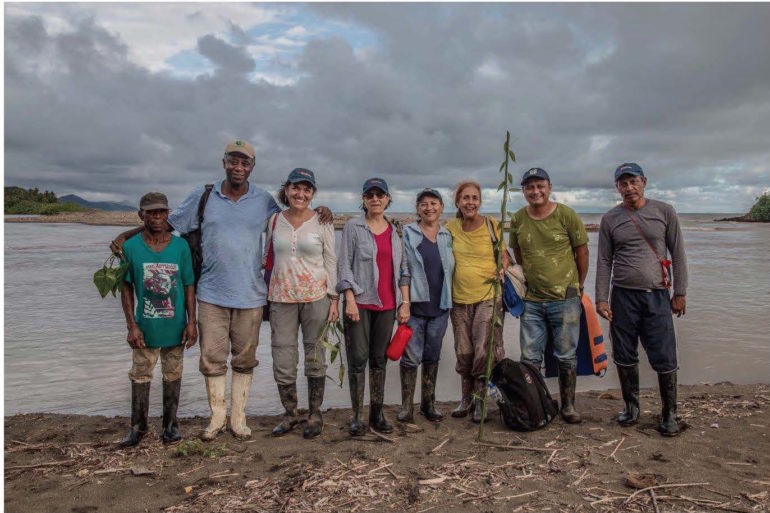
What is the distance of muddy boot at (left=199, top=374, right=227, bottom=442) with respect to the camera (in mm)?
4793

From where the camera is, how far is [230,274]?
4672 mm

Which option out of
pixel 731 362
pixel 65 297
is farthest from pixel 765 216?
pixel 65 297

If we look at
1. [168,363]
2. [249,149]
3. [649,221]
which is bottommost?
[168,363]

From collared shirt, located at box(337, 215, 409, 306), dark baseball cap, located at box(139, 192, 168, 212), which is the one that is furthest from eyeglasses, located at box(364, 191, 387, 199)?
dark baseball cap, located at box(139, 192, 168, 212)

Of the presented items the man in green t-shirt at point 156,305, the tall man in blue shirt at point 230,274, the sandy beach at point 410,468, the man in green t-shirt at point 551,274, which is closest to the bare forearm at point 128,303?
the man in green t-shirt at point 156,305

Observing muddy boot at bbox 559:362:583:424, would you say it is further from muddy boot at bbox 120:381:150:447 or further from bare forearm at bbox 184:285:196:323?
muddy boot at bbox 120:381:150:447

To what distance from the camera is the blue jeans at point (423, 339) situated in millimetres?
5090

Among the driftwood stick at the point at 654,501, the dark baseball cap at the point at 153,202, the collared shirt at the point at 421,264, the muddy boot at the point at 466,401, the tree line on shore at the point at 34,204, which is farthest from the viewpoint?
the tree line on shore at the point at 34,204

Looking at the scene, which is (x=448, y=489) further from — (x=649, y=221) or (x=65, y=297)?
(x=65, y=297)

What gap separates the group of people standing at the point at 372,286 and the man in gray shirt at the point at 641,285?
0.04ft

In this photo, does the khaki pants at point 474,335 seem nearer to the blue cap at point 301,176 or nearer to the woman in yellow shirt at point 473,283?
the woman in yellow shirt at point 473,283

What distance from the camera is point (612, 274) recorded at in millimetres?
5312

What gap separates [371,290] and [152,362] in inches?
81.0

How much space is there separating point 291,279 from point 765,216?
3258 inches
